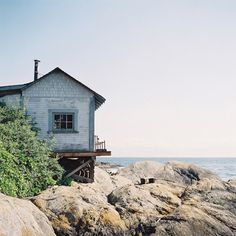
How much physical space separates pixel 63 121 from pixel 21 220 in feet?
39.0

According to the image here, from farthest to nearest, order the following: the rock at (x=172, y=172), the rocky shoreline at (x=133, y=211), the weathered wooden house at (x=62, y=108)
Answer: the rock at (x=172, y=172) < the weathered wooden house at (x=62, y=108) < the rocky shoreline at (x=133, y=211)

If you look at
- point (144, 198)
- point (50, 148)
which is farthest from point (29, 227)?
point (50, 148)

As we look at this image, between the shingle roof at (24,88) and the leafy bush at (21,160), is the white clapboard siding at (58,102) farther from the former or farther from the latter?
the leafy bush at (21,160)

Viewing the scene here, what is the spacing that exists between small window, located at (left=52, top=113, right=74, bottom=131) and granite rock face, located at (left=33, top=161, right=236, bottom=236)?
7.67 metres

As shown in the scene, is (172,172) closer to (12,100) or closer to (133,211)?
(12,100)

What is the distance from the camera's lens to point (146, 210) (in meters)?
11.2

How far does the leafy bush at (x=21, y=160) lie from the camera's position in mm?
12711

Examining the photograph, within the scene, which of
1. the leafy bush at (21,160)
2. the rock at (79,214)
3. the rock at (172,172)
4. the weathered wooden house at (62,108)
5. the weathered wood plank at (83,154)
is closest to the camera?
the rock at (79,214)

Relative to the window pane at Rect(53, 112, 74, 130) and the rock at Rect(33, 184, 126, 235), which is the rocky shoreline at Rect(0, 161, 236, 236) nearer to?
the rock at Rect(33, 184, 126, 235)

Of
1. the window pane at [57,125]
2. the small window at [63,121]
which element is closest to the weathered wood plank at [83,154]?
the small window at [63,121]

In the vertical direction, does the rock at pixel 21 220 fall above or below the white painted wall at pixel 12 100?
below

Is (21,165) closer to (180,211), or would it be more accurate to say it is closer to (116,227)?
(116,227)

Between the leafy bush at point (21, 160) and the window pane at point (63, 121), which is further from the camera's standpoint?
the window pane at point (63, 121)

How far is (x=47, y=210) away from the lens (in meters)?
10.5
